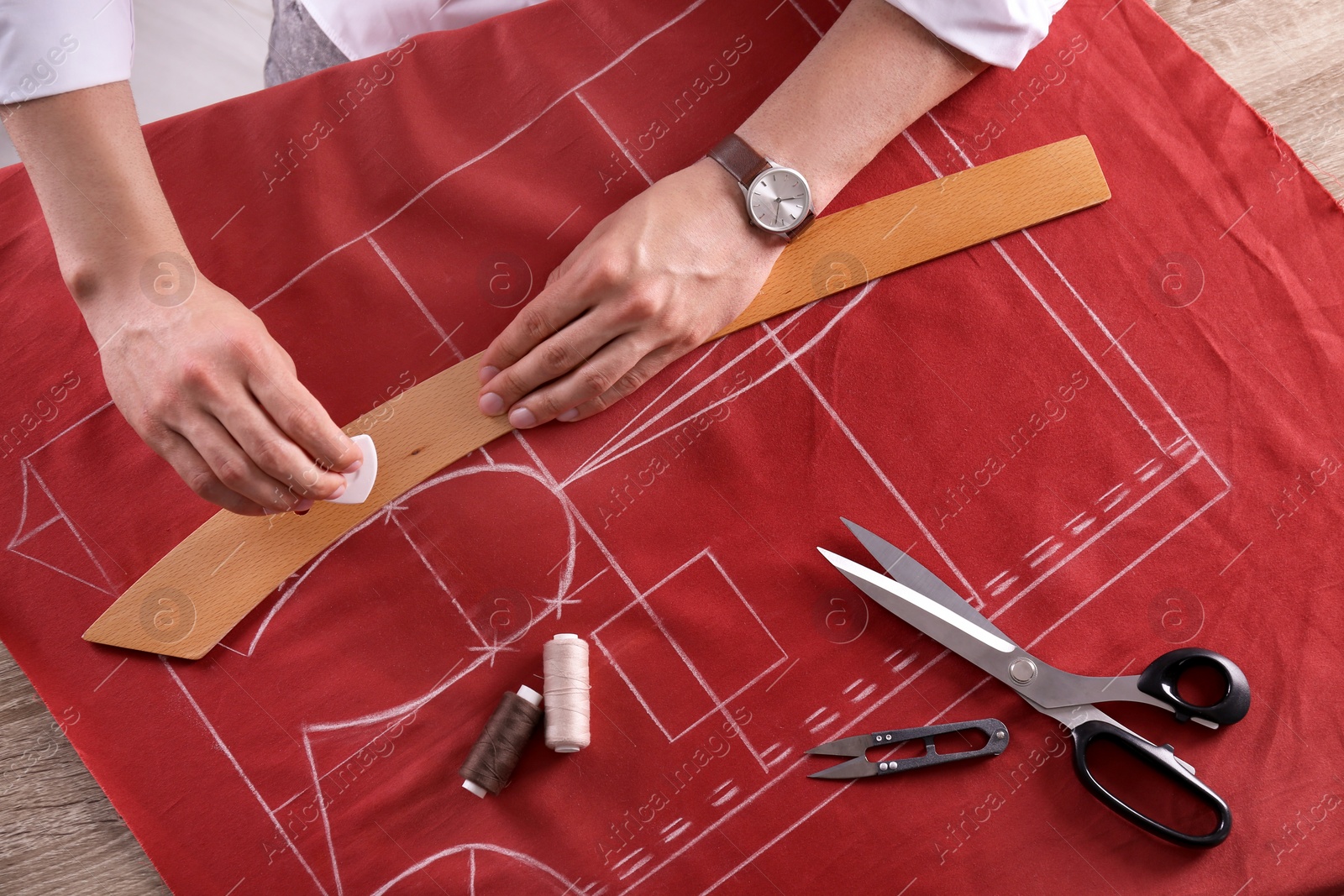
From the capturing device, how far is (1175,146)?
1.21m

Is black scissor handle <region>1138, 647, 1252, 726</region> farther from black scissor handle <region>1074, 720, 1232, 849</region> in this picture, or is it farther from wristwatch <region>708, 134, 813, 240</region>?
wristwatch <region>708, 134, 813, 240</region>

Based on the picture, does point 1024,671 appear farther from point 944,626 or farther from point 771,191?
point 771,191

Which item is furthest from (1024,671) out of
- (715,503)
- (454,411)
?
(454,411)

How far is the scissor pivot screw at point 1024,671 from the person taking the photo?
1.07 m

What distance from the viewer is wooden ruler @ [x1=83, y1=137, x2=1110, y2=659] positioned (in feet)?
3.59

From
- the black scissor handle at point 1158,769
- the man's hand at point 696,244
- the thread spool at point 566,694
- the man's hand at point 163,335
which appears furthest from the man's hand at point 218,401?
the black scissor handle at point 1158,769

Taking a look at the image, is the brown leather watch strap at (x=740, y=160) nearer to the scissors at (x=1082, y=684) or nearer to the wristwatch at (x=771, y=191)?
the wristwatch at (x=771, y=191)

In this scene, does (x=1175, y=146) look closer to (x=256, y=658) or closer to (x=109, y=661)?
(x=256, y=658)

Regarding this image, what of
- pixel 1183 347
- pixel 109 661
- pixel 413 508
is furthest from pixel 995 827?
Result: pixel 109 661

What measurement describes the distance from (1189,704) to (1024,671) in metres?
0.22

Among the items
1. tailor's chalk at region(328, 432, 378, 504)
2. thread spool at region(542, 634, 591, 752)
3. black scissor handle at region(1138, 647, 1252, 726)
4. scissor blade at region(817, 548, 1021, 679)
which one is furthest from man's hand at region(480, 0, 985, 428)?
black scissor handle at region(1138, 647, 1252, 726)

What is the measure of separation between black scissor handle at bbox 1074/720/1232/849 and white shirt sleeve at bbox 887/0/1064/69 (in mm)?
881

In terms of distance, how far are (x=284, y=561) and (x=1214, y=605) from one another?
123 cm

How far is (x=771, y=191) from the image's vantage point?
111 centimetres
